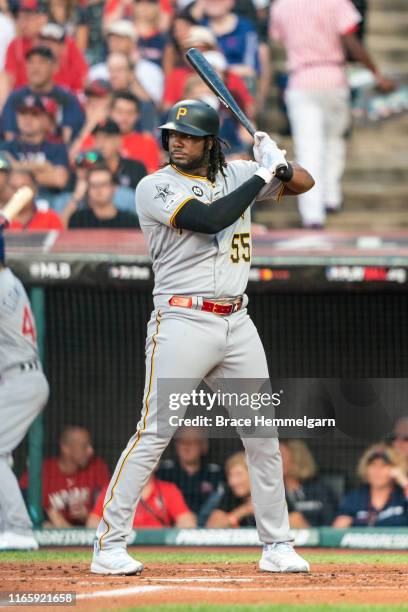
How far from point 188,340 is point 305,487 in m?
3.17

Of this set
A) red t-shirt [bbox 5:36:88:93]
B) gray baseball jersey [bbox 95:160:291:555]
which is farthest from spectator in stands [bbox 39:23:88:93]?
gray baseball jersey [bbox 95:160:291:555]

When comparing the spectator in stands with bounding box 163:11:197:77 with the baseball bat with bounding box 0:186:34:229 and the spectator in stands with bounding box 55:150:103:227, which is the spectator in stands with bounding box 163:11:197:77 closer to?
the spectator in stands with bounding box 55:150:103:227

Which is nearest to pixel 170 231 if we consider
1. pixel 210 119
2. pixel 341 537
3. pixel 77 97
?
pixel 210 119

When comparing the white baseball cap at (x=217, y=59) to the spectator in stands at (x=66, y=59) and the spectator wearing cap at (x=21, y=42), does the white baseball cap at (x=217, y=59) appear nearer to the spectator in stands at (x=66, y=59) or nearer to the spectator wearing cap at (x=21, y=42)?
the spectator in stands at (x=66, y=59)

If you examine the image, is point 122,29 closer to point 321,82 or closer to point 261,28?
point 261,28

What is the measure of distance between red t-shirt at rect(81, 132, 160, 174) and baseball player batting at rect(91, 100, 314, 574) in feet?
11.8

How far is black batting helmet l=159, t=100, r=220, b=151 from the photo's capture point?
4.96 meters

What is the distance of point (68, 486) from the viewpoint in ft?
25.5

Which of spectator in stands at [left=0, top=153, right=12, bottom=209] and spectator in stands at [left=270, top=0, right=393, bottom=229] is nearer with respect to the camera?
spectator in stands at [left=0, top=153, right=12, bottom=209]

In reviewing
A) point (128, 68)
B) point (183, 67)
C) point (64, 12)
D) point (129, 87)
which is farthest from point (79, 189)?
point (64, 12)

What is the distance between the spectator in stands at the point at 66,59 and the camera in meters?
9.34

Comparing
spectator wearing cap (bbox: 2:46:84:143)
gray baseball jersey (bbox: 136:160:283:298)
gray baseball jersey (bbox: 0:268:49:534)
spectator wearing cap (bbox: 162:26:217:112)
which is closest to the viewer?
gray baseball jersey (bbox: 136:160:283:298)

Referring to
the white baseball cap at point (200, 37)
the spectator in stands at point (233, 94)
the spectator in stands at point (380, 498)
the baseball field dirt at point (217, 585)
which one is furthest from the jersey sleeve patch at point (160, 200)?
the white baseball cap at point (200, 37)

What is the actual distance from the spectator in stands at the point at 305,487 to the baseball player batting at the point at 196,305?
276cm
